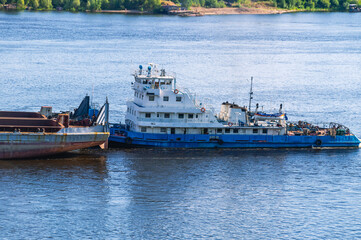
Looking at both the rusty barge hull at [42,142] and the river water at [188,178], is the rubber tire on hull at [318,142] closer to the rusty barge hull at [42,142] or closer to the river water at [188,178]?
the river water at [188,178]

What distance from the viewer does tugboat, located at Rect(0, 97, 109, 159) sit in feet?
192

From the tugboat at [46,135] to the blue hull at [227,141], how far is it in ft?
9.67

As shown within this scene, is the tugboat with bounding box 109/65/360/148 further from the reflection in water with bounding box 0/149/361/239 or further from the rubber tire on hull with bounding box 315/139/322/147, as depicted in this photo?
the reflection in water with bounding box 0/149/361/239

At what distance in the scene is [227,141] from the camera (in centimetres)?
6456

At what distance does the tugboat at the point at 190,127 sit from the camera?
63406 millimetres

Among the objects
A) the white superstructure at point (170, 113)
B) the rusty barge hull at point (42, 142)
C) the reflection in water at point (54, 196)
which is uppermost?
the white superstructure at point (170, 113)

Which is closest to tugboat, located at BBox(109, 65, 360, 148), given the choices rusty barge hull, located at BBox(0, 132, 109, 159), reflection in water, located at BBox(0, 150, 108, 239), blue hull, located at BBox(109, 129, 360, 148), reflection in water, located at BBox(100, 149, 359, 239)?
blue hull, located at BBox(109, 129, 360, 148)

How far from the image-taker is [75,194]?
164 feet

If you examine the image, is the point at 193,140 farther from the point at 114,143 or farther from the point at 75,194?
the point at 75,194

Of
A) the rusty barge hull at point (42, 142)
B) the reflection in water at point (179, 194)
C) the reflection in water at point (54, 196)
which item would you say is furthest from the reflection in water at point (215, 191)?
the rusty barge hull at point (42, 142)

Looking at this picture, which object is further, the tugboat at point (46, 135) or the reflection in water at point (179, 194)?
the tugboat at point (46, 135)

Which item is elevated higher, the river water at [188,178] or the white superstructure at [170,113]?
the white superstructure at [170,113]

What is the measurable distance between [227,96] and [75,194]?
44.6 metres

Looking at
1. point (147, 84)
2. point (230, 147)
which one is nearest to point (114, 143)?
point (147, 84)
